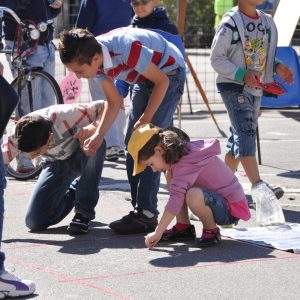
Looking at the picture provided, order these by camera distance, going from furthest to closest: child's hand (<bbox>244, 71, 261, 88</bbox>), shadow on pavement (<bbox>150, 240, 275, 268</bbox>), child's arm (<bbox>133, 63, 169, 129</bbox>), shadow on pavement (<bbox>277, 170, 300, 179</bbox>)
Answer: shadow on pavement (<bbox>277, 170, 300, 179</bbox>)
child's hand (<bbox>244, 71, 261, 88</bbox>)
child's arm (<bbox>133, 63, 169, 129</bbox>)
shadow on pavement (<bbox>150, 240, 275, 268</bbox>)

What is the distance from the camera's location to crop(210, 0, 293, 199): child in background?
7.43 meters

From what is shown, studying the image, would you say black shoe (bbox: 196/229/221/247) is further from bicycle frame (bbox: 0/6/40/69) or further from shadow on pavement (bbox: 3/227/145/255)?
bicycle frame (bbox: 0/6/40/69)

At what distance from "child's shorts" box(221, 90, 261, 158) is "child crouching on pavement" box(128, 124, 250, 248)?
1058mm

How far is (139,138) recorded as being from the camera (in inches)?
240

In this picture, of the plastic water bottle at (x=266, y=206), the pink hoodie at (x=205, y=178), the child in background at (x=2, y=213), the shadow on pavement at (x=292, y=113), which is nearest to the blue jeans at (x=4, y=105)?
the child in background at (x=2, y=213)

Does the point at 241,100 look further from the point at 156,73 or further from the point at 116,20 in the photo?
the point at 116,20

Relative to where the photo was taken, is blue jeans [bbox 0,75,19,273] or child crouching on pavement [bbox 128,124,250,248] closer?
blue jeans [bbox 0,75,19,273]

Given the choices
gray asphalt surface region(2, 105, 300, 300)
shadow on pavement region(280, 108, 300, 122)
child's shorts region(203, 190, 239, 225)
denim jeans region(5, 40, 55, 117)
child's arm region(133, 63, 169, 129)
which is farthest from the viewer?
shadow on pavement region(280, 108, 300, 122)

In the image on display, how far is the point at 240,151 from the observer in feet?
24.6

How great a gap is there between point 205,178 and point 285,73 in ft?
5.36

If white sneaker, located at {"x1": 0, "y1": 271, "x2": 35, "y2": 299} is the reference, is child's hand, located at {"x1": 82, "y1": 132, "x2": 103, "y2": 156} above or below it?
above

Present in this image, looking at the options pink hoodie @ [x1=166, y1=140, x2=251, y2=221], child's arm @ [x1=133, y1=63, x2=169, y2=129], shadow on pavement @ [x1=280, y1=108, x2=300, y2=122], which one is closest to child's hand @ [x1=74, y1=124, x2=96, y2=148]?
child's arm @ [x1=133, y1=63, x2=169, y2=129]

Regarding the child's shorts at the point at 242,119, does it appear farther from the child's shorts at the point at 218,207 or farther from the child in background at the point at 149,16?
the child's shorts at the point at 218,207

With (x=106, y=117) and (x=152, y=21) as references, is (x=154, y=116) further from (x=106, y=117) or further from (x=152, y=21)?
(x=152, y=21)
